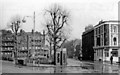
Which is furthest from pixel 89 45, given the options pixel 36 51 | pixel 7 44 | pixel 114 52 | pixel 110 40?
pixel 7 44

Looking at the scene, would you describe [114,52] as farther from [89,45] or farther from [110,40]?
[89,45]

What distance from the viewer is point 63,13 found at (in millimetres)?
48625

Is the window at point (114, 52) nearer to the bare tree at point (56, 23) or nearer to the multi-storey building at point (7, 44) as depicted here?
the bare tree at point (56, 23)

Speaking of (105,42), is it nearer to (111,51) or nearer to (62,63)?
(111,51)

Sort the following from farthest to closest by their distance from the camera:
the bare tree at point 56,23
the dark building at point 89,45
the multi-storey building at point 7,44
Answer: the multi-storey building at point 7,44
the dark building at point 89,45
the bare tree at point 56,23

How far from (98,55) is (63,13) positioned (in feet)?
126

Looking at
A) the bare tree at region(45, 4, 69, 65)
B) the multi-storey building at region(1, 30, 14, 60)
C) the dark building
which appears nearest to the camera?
the bare tree at region(45, 4, 69, 65)

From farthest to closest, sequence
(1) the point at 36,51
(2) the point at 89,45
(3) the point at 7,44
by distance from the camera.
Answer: (3) the point at 7,44 < (2) the point at 89,45 < (1) the point at 36,51

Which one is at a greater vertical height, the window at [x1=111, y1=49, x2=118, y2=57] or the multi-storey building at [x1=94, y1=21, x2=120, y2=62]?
the multi-storey building at [x1=94, y1=21, x2=120, y2=62]

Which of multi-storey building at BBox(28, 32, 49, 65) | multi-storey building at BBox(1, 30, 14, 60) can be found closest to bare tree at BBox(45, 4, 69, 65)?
multi-storey building at BBox(28, 32, 49, 65)

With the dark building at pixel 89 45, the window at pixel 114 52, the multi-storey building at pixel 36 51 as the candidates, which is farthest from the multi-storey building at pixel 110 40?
the multi-storey building at pixel 36 51

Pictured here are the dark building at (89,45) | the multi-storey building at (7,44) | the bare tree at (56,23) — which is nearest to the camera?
the bare tree at (56,23)

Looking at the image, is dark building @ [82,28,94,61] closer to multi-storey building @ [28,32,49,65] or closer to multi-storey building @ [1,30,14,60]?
multi-storey building @ [28,32,49,65]

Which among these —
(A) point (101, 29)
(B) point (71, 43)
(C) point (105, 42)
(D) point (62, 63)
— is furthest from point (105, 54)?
(B) point (71, 43)
